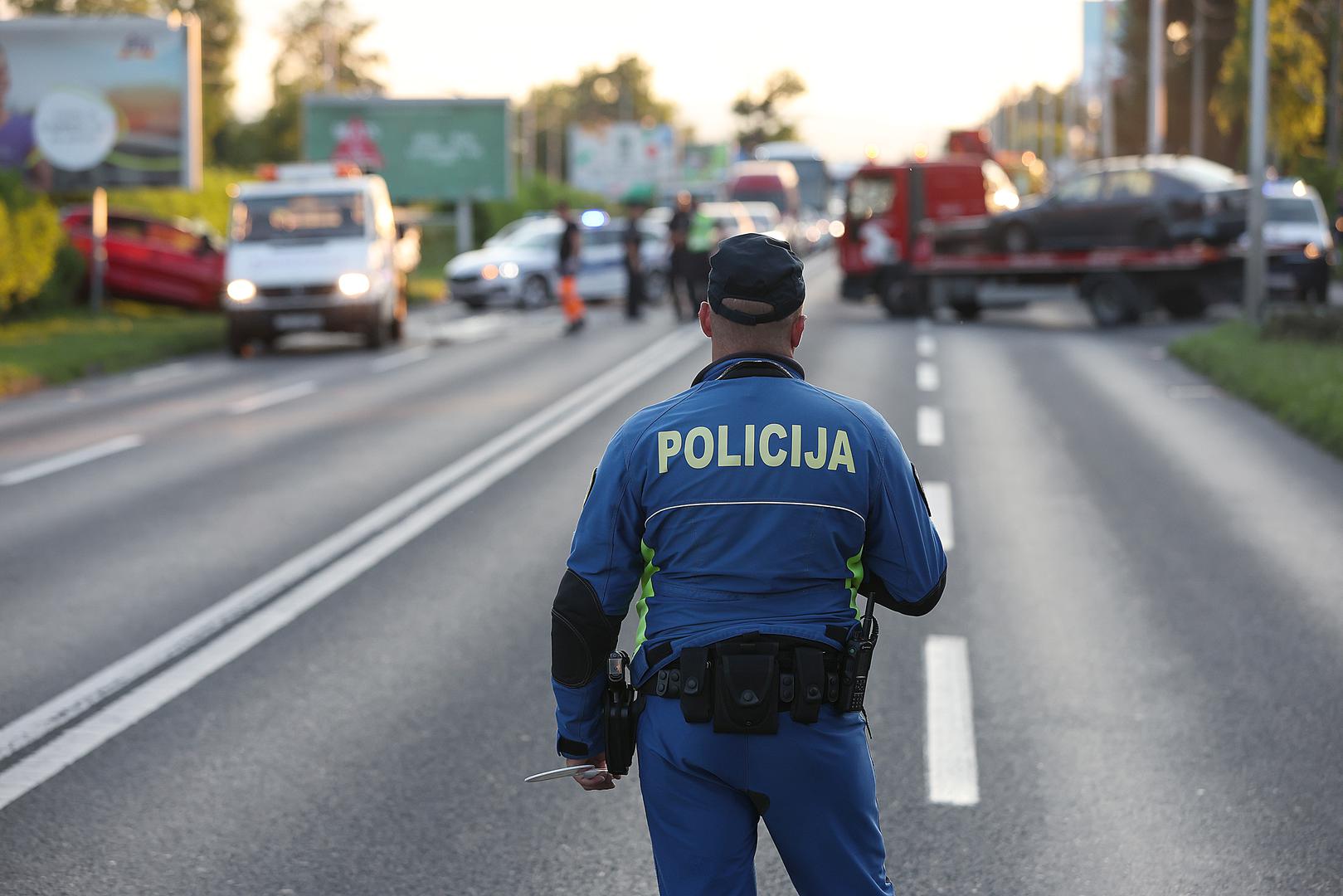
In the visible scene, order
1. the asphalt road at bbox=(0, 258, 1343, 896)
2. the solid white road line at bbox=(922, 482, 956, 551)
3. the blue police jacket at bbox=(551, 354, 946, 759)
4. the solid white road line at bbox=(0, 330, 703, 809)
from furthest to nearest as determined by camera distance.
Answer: the solid white road line at bbox=(922, 482, 956, 551) < the solid white road line at bbox=(0, 330, 703, 809) < the asphalt road at bbox=(0, 258, 1343, 896) < the blue police jacket at bbox=(551, 354, 946, 759)

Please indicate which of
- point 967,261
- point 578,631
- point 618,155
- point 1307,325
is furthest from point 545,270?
point 618,155

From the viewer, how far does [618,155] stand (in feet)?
260

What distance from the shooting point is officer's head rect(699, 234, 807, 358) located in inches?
129

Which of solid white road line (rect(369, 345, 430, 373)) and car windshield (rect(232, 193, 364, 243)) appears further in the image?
car windshield (rect(232, 193, 364, 243))

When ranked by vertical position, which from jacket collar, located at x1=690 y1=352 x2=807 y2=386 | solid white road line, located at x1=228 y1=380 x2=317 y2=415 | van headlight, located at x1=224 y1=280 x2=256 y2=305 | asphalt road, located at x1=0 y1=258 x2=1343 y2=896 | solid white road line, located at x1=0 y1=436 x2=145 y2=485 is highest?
jacket collar, located at x1=690 y1=352 x2=807 y2=386

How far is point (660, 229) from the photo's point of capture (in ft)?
116

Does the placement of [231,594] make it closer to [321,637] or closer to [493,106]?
[321,637]

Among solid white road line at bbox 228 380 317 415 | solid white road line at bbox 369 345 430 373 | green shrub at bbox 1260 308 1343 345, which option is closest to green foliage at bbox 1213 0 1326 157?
green shrub at bbox 1260 308 1343 345

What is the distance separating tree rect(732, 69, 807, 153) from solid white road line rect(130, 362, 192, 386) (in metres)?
135

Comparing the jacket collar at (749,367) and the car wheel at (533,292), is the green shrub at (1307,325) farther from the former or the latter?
the jacket collar at (749,367)

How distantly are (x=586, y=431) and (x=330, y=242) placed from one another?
1001 cm

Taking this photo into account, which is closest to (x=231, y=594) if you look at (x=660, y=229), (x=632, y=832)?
(x=632, y=832)

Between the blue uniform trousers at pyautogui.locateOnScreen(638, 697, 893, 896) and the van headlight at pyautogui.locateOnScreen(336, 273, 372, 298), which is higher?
the van headlight at pyautogui.locateOnScreen(336, 273, 372, 298)

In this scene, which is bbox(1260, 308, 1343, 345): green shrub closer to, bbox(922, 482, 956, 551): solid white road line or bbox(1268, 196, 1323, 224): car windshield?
bbox(1268, 196, 1323, 224): car windshield
